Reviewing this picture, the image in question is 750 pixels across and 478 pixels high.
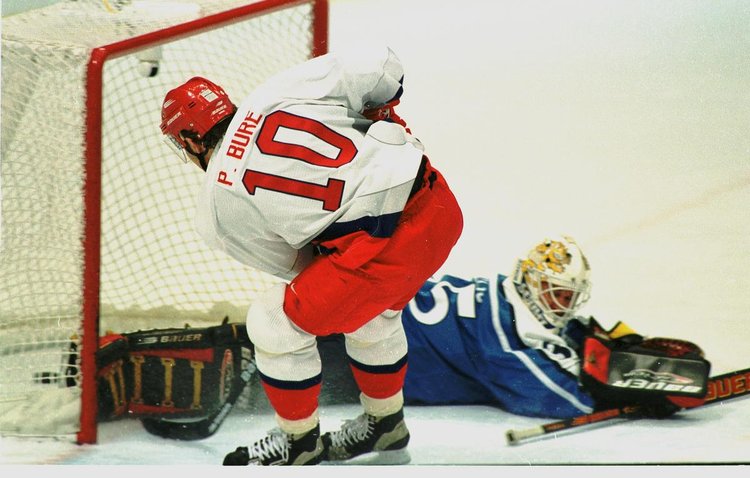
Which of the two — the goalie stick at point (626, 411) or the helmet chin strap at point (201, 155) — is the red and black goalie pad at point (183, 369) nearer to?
the helmet chin strap at point (201, 155)

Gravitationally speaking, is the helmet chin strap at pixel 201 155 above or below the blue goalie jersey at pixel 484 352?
above

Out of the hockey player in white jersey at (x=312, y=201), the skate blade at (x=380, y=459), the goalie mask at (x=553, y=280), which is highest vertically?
the hockey player in white jersey at (x=312, y=201)

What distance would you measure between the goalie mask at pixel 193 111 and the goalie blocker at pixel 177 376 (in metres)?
0.49

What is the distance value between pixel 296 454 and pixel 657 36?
1.78 m

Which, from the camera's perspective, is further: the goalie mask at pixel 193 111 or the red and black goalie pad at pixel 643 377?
the red and black goalie pad at pixel 643 377

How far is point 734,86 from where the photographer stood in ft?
9.14

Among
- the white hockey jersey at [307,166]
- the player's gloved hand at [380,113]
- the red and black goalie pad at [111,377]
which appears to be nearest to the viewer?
the white hockey jersey at [307,166]

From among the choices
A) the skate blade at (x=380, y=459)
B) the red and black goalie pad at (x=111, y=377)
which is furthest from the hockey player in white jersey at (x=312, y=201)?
the red and black goalie pad at (x=111, y=377)

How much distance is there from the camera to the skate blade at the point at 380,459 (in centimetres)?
194

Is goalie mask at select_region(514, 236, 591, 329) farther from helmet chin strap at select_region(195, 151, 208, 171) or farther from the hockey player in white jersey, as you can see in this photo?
helmet chin strap at select_region(195, 151, 208, 171)

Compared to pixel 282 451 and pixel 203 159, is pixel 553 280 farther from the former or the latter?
pixel 203 159

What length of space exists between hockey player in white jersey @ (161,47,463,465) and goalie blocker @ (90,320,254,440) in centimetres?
23

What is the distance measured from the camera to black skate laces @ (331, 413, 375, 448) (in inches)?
77.8

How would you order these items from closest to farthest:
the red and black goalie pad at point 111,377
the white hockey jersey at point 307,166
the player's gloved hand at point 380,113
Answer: the white hockey jersey at point 307,166 → the player's gloved hand at point 380,113 → the red and black goalie pad at point 111,377
